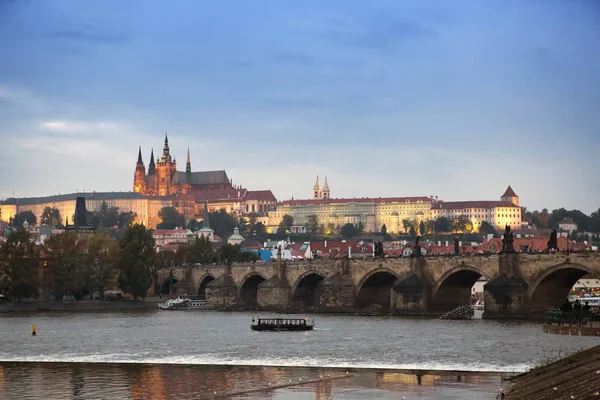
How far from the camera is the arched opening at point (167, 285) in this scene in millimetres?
135625

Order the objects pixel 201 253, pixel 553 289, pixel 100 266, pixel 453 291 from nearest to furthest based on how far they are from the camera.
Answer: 1. pixel 553 289
2. pixel 453 291
3. pixel 100 266
4. pixel 201 253

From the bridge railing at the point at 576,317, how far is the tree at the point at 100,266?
251ft

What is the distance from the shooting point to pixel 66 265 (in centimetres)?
11500

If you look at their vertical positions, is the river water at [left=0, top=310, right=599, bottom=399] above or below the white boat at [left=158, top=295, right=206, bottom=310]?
below

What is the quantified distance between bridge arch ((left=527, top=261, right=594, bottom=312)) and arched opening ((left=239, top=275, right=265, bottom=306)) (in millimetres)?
41798

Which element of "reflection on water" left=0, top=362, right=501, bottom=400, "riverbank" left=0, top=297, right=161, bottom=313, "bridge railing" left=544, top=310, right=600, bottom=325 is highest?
"bridge railing" left=544, top=310, right=600, bottom=325

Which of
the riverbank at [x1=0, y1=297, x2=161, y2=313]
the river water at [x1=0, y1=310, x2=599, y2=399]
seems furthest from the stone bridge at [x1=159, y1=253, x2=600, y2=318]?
the riverbank at [x1=0, y1=297, x2=161, y2=313]

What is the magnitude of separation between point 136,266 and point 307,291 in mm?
20540

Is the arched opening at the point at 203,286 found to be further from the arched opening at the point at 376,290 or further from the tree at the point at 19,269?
the arched opening at the point at 376,290

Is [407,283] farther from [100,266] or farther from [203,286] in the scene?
[203,286]

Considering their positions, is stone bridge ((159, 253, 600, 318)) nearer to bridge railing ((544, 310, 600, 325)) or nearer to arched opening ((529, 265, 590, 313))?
arched opening ((529, 265, 590, 313))

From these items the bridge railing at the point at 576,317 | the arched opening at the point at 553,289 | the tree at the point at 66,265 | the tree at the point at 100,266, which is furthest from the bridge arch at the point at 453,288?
the tree at the point at 100,266

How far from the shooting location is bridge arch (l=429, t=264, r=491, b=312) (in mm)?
86312

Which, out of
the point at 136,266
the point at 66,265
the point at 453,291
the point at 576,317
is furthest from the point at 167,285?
the point at 576,317
